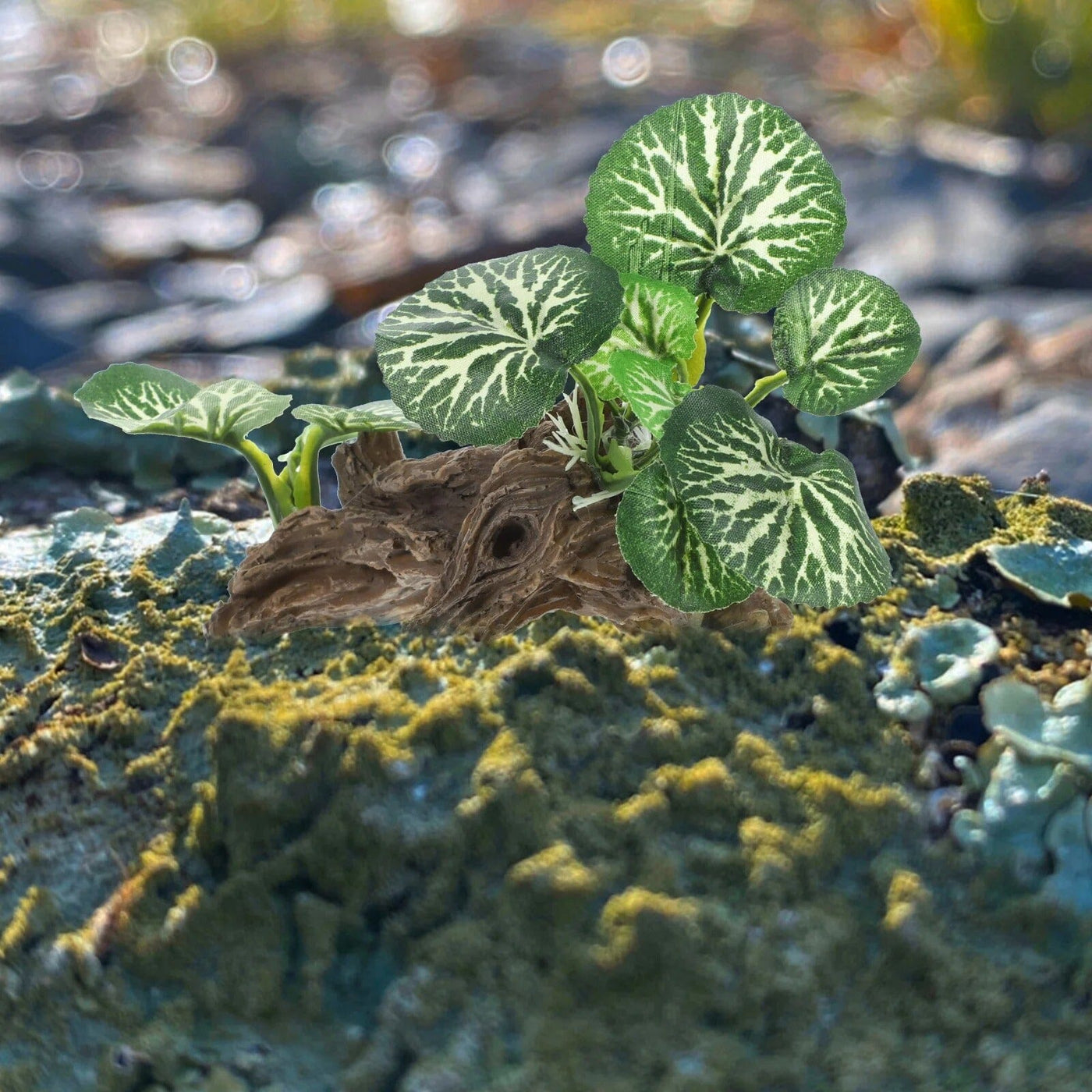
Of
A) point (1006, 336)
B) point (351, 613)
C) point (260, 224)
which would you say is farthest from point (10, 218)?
point (351, 613)

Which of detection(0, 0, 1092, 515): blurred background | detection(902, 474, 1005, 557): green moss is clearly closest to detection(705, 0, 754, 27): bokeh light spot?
detection(0, 0, 1092, 515): blurred background

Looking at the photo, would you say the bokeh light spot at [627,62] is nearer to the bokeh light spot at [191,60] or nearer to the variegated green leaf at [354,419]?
the bokeh light spot at [191,60]

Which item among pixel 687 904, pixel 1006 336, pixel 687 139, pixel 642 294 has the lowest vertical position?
pixel 1006 336

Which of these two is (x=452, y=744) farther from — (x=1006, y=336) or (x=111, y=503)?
(x=1006, y=336)

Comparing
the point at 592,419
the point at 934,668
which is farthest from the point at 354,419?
the point at 934,668

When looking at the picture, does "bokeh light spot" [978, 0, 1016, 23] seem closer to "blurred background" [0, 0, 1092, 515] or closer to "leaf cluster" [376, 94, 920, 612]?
"blurred background" [0, 0, 1092, 515]

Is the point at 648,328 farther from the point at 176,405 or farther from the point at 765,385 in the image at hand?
the point at 176,405

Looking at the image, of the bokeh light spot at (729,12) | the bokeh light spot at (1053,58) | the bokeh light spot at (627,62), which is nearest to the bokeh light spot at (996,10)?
the bokeh light spot at (1053,58)
